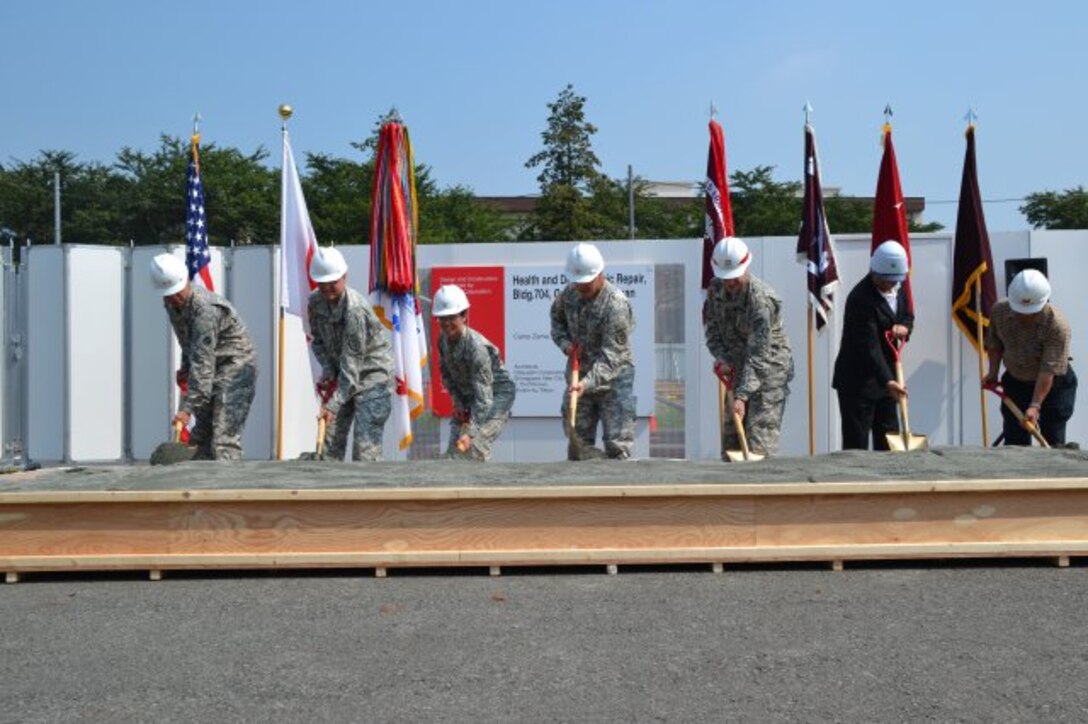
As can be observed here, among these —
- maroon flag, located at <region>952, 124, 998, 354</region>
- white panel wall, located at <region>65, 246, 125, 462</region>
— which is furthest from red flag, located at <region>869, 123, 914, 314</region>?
white panel wall, located at <region>65, 246, 125, 462</region>

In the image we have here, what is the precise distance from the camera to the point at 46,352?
37.8 feet

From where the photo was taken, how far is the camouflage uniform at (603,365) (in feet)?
23.2

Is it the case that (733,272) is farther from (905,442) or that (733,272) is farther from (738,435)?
(905,442)

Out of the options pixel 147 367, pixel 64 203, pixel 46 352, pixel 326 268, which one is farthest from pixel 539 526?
pixel 64 203

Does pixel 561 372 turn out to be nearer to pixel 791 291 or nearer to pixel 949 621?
pixel 791 291

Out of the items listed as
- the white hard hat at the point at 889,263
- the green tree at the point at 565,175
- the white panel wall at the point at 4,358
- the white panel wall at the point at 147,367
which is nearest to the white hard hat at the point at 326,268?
the white hard hat at the point at 889,263

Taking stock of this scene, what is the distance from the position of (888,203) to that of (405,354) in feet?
14.1

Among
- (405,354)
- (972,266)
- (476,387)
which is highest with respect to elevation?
(972,266)

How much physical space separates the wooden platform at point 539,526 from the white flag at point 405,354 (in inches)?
140

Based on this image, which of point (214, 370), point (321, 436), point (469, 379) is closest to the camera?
point (321, 436)

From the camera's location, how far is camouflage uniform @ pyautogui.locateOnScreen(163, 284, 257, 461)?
751 centimetres

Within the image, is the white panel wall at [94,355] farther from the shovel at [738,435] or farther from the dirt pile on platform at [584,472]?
the shovel at [738,435]

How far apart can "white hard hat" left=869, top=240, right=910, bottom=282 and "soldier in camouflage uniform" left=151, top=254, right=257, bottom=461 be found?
157 inches

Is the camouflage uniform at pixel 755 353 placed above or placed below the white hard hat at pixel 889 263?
below
